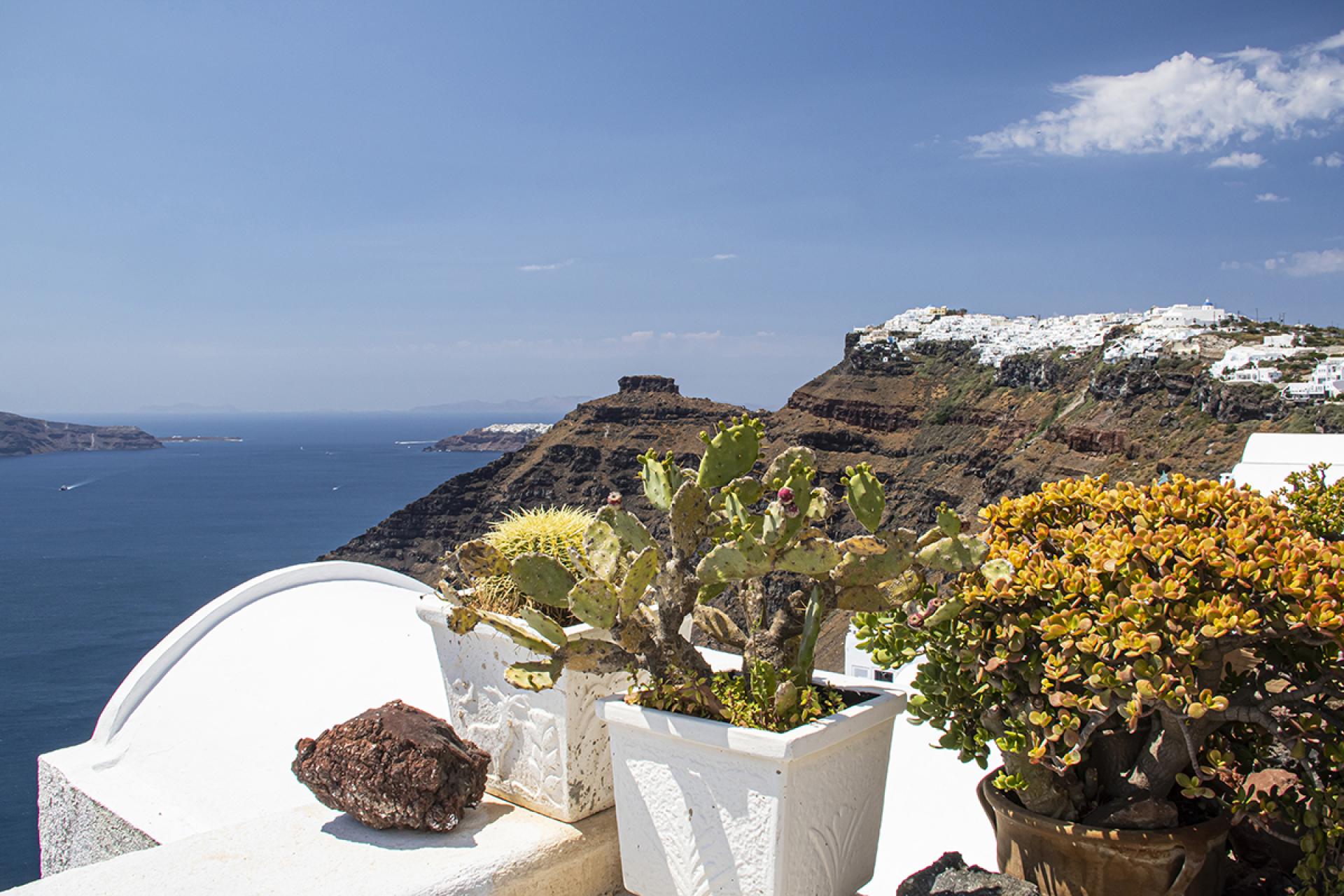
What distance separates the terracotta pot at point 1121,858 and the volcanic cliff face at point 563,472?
6243cm

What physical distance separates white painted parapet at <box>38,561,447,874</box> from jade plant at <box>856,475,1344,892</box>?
263 centimetres

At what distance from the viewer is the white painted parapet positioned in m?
3.66

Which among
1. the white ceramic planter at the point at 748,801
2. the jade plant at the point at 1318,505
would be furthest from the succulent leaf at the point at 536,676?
the jade plant at the point at 1318,505

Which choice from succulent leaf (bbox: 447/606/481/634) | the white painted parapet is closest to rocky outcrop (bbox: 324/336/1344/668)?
the white painted parapet

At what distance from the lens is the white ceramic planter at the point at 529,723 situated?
233cm

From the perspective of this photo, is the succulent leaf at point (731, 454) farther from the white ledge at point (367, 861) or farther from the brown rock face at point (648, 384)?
the brown rock face at point (648, 384)

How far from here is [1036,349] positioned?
218 ft

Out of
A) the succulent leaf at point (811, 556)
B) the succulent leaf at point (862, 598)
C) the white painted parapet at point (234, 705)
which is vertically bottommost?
the white painted parapet at point (234, 705)

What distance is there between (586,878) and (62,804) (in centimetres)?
264

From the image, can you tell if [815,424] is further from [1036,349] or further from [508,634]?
[508,634]

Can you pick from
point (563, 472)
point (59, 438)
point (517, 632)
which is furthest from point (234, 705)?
point (59, 438)

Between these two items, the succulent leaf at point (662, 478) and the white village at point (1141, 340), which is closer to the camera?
the succulent leaf at point (662, 478)

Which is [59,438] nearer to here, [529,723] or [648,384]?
[648,384]

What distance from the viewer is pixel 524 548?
102 inches
